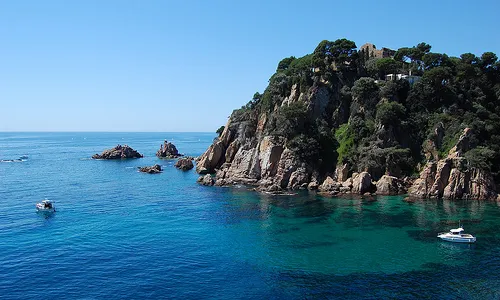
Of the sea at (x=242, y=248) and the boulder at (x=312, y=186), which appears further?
the boulder at (x=312, y=186)

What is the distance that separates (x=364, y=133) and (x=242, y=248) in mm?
51798

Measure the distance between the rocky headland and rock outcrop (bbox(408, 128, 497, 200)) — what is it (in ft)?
0.59

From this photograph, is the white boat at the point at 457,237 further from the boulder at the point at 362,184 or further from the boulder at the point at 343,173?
the boulder at the point at 343,173

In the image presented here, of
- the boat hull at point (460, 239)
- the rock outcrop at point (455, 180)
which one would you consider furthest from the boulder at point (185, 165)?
the boat hull at point (460, 239)

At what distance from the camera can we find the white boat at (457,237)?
2105 inches

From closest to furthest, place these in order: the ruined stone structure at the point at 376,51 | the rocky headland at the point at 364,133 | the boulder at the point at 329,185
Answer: the rocky headland at the point at 364,133 < the boulder at the point at 329,185 < the ruined stone structure at the point at 376,51

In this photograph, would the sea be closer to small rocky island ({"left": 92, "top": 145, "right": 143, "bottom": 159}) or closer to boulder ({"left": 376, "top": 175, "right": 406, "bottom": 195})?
boulder ({"left": 376, "top": 175, "right": 406, "bottom": 195})

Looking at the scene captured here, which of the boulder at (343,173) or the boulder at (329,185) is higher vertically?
the boulder at (343,173)

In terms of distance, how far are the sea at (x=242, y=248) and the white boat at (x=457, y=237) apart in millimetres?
1144

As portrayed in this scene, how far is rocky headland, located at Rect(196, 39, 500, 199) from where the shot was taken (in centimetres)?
8188

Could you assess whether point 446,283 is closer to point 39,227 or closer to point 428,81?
point 39,227

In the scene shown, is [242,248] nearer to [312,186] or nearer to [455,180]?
[312,186]

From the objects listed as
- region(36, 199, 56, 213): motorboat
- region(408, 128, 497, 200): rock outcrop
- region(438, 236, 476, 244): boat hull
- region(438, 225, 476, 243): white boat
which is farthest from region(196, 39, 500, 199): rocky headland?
region(36, 199, 56, 213): motorboat

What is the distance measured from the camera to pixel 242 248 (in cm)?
5256
